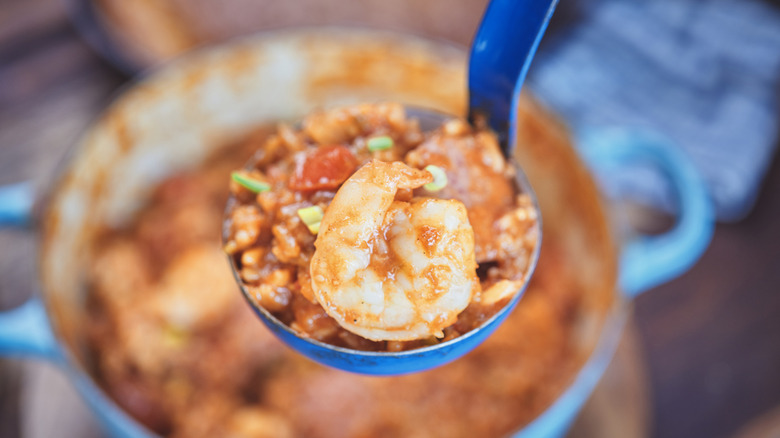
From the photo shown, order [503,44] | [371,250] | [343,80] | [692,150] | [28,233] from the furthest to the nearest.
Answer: [692,150] → [28,233] → [343,80] → [503,44] → [371,250]

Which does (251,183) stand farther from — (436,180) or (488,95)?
(488,95)

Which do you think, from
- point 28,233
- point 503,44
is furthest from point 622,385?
point 28,233

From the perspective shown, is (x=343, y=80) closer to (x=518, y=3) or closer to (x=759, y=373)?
(x=518, y=3)

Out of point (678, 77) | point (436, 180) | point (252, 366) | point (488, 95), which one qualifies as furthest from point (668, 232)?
point (678, 77)

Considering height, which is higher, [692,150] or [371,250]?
[371,250]

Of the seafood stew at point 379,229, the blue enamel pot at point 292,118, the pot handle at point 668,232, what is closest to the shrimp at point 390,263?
the seafood stew at point 379,229

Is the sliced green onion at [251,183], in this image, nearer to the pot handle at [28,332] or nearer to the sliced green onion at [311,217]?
the sliced green onion at [311,217]
